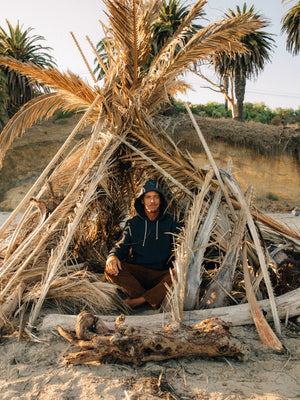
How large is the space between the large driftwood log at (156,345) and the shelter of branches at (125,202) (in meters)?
0.30

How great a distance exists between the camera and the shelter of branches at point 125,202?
2.83 m

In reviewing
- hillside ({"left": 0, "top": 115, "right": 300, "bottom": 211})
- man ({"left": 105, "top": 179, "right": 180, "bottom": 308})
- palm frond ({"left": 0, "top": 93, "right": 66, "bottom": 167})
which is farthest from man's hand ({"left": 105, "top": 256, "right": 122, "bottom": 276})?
hillside ({"left": 0, "top": 115, "right": 300, "bottom": 211})

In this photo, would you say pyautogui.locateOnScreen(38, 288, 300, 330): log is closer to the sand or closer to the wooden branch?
the wooden branch

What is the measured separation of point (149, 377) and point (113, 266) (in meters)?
1.23

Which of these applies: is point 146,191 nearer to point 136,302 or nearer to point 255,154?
point 136,302

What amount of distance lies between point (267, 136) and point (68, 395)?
15104mm

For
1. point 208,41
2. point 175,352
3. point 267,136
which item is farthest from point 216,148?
point 175,352

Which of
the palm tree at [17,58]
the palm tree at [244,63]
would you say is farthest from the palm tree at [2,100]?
the palm tree at [244,63]

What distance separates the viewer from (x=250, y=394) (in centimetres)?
184

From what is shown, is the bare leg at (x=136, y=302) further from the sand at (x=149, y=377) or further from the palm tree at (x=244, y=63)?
the palm tree at (x=244, y=63)

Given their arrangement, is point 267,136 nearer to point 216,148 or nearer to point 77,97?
point 216,148

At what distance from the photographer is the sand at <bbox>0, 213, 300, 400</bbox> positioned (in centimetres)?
185

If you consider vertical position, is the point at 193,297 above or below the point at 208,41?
below

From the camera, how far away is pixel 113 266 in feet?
10.1
